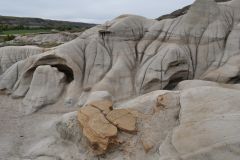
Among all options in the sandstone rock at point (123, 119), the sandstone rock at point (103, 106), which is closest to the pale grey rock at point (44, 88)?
the sandstone rock at point (103, 106)

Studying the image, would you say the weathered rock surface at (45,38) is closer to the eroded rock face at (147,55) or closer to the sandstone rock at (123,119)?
the eroded rock face at (147,55)

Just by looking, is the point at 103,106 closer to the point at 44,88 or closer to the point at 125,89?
the point at 125,89

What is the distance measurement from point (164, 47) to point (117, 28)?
1909mm

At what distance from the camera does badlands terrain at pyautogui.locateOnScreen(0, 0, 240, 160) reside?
367 inches

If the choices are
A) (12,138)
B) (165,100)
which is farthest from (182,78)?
(12,138)

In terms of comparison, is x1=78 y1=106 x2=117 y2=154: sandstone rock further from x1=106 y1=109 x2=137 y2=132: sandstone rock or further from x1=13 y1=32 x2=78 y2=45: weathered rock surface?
x1=13 y1=32 x2=78 y2=45: weathered rock surface

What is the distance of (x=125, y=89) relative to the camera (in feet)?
44.2

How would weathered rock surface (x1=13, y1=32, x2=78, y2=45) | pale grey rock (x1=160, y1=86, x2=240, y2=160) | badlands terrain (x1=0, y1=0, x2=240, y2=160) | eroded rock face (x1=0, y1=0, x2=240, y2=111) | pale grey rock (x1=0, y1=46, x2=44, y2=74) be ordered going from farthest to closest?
weathered rock surface (x1=13, y1=32, x2=78, y2=45) < pale grey rock (x1=0, y1=46, x2=44, y2=74) < eroded rock face (x1=0, y1=0, x2=240, y2=111) < badlands terrain (x1=0, y1=0, x2=240, y2=160) < pale grey rock (x1=160, y1=86, x2=240, y2=160)

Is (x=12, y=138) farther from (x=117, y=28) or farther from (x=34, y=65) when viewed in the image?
(x=117, y=28)

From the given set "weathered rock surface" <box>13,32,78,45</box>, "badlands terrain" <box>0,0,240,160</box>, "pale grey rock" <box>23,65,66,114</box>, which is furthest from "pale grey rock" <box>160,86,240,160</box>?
"weathered rock surface" <box>13,32,78,45</box>

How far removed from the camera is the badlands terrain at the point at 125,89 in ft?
30.6

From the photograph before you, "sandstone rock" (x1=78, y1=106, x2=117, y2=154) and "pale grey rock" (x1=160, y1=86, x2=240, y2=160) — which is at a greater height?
"pale grey rock" (x1=160, y1=86, x2=240, y2=160)

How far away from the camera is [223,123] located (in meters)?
8.32

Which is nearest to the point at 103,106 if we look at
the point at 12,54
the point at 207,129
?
the point at 207,129
